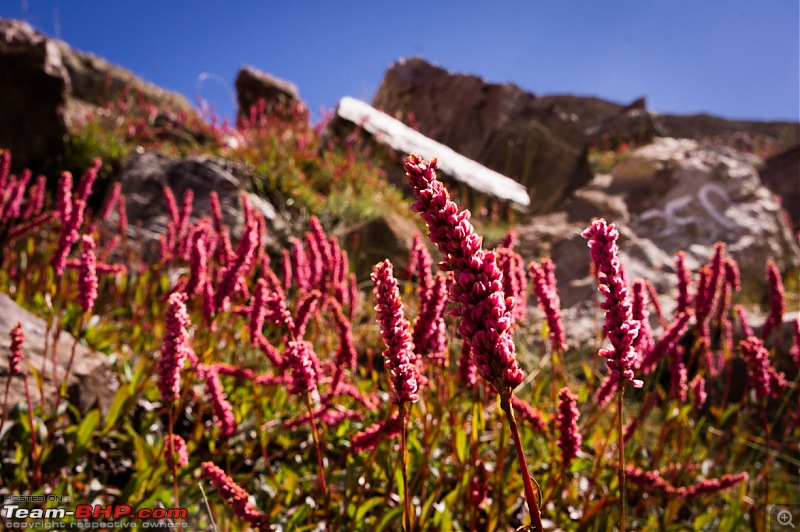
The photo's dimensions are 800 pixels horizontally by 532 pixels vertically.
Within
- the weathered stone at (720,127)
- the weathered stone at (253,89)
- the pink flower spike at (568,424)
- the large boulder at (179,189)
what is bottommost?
the pink flower spike at (568,424)

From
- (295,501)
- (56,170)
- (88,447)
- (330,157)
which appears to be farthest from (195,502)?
(330,157)

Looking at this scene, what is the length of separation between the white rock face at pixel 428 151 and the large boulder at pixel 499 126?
7.30 feet

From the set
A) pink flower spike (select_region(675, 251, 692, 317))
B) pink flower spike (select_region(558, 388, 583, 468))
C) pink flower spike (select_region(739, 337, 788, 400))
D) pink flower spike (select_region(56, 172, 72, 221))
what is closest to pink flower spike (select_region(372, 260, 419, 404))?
pink flower spike (select_region(558, 388, 583, 468))

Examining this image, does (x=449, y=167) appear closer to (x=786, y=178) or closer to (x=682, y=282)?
(x=682, y=282)

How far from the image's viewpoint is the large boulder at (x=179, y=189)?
18.2 feet

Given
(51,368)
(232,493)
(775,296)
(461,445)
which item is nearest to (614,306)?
(232,493)

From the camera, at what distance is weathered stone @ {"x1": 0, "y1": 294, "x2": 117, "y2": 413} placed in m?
2.32

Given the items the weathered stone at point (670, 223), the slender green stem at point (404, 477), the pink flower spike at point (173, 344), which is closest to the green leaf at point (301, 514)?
the pink flower spike at point (173, 344)

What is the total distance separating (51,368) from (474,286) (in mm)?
2582

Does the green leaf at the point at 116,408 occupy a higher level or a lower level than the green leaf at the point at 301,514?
higher

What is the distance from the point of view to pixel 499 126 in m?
13.2

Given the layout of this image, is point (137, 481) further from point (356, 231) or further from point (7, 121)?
point (7, 121)

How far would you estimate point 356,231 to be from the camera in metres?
6.12

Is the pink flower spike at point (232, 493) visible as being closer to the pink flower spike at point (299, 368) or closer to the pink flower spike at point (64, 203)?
the pink flower spike at point (299, 368)
